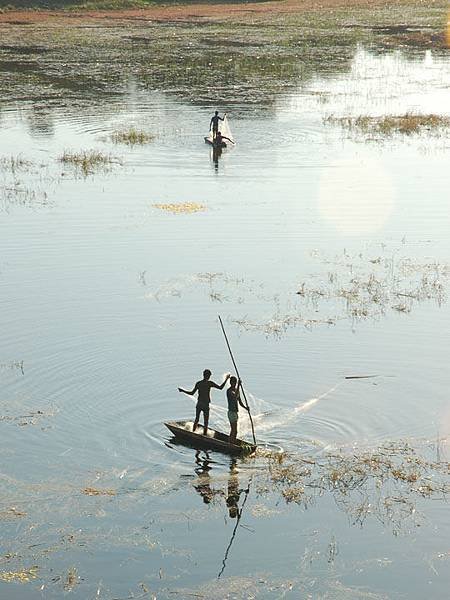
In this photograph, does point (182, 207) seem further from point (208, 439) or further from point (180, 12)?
point (180, 12)

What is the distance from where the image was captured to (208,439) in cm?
1652

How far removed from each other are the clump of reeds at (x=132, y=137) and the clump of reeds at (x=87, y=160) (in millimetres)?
2188

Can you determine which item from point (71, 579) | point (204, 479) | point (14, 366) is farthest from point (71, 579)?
point (14, 366)

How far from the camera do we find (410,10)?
9288cm

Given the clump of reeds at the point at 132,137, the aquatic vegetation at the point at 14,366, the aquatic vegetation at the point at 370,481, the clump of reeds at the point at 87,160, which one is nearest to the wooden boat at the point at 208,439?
the aquatic vegetation at the point at 370,481

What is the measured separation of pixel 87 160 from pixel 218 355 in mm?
18642

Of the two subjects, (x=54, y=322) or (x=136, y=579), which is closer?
(x=136, y=579)

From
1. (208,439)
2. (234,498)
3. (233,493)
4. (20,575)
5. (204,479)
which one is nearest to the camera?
(20,575)

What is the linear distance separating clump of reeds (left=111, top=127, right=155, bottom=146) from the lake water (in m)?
0.55

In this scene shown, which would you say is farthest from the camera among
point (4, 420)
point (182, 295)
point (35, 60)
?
point (35, 60)

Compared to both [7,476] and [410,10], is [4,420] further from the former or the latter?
[410,10]

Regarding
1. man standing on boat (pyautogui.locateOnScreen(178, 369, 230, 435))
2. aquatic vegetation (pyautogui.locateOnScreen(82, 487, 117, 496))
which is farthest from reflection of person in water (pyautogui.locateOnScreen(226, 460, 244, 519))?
aquatic vegetation (pyautogui.locateOnScreen(82, 487, 117, 496))

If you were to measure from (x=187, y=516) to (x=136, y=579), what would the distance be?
72.4 inches

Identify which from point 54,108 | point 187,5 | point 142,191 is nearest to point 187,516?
point 142,191
